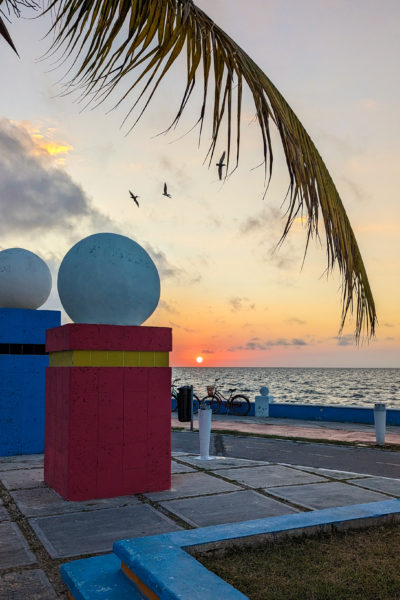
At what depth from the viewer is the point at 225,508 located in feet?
20.1

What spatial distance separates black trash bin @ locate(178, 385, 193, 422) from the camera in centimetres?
1111

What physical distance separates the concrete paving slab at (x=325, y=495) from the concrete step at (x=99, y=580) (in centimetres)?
298

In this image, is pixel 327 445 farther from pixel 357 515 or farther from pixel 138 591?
pixel 138 591

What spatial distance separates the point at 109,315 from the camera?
23.5ft

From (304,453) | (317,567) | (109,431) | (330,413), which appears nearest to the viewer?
(317,567)

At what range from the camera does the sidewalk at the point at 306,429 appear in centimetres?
1357

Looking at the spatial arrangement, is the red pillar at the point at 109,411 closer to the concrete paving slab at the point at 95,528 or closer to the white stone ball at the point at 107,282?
the white stone ball at the point at 107,282

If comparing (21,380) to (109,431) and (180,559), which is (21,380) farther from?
(180,559)

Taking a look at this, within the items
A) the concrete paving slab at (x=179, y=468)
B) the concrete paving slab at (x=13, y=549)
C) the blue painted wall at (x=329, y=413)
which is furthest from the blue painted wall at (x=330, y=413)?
the concrete paving slab at (x=13, y=549)

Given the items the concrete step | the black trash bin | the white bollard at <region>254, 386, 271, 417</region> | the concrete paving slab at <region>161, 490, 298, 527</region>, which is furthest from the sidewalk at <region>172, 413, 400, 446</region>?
the concrete step

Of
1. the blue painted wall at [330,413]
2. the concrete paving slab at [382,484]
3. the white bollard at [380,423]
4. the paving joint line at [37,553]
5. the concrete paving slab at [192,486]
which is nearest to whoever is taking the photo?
the paving joint line at [37,553]

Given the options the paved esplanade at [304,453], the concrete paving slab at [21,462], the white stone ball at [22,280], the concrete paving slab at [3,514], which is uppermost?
the white stone ball at [22,280]

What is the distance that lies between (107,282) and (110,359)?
1073mm

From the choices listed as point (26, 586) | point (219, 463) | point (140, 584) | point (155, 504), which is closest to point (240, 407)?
point (219, 463)
